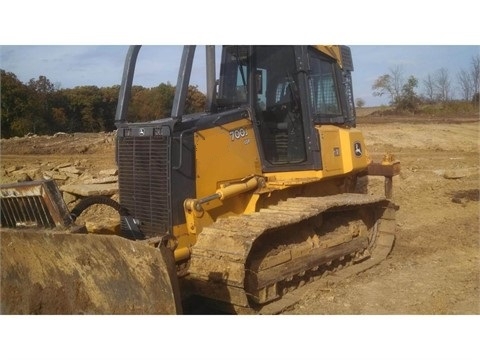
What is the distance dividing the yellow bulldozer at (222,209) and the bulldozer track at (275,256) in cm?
1

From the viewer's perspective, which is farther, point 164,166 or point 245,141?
point 245,141

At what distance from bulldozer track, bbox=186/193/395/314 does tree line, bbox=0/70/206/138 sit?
1.54 m

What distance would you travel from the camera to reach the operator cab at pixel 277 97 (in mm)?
5016

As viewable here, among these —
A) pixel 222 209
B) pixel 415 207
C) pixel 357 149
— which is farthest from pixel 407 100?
pixel 222 209

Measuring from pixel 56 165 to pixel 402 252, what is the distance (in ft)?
34.4

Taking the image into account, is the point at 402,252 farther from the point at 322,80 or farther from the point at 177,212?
the point at 177,212

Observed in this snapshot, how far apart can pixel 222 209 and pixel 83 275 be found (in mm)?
1448

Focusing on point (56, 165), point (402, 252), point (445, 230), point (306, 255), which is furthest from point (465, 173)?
point (56, 165)

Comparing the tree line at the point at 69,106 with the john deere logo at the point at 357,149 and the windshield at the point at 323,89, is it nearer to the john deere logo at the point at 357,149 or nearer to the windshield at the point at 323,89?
the windshield at the point at 323,89

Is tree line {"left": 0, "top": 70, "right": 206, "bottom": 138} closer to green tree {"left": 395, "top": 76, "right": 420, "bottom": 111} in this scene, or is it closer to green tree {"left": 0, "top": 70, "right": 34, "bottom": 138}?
green tree {"left": 0, "top": 70, "right": 34, "bottom": 138}

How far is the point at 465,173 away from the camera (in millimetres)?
11562

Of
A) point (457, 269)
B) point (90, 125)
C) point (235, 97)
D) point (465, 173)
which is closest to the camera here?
point (235, 97)

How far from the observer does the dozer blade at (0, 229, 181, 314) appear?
3.47 m

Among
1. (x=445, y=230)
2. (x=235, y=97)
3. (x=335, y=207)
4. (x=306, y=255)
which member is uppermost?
(x=235, y=97)
